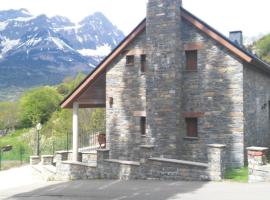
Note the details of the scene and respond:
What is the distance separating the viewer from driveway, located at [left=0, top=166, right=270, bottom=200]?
11469 mm

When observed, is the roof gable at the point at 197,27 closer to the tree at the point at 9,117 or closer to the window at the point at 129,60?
the window at the point at 129,60

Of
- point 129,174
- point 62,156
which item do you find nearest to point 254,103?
point 129,174

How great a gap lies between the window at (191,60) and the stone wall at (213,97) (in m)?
0.22

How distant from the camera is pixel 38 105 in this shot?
7406cm

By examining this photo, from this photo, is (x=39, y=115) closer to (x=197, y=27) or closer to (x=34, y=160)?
(x=34, y=160)

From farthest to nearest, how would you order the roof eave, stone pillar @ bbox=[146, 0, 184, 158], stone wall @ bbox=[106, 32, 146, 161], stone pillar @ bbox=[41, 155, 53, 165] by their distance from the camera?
1. stone pillar @ bbox=[41, 155, 53, 165]
2. stone wall @ bbox=[106, 32, 146, 161]
3. the roof eave
4. stone pillar @ bbox=[146, 0, 184, 158]

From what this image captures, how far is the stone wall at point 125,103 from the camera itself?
20.0m

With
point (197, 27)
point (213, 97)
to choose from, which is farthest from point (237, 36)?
point (213, 97)

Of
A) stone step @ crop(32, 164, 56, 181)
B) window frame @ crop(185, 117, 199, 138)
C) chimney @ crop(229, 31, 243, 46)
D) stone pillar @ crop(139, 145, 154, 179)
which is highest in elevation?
chimney @ crop(229, 31, 243, 46)

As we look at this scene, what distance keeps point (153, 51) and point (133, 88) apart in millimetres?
2670

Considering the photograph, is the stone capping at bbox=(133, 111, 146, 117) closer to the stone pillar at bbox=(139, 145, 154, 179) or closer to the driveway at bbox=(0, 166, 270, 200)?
the stone pillar at bbox=(139, 145, 154, 179)

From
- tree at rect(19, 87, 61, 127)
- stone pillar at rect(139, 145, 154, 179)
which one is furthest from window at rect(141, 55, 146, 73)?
tree at rect(19, 87, 61, 127)

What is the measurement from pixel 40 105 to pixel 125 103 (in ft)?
185

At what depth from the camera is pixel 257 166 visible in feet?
42.3
